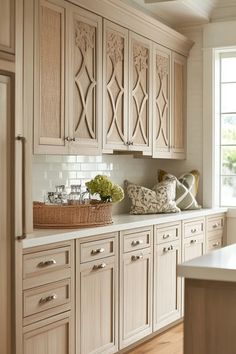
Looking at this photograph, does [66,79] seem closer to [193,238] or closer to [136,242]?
[136,242]

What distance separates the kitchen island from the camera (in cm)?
257

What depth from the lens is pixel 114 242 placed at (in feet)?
14.4

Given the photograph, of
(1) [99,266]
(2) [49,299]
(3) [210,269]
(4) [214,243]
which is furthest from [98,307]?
(4) [214,243]

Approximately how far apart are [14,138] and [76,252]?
903 mm

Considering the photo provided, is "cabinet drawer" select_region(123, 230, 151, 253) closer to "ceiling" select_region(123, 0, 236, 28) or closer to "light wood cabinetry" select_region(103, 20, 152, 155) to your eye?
"light wood cabinetry" select_region(103, 20, 152, 155)

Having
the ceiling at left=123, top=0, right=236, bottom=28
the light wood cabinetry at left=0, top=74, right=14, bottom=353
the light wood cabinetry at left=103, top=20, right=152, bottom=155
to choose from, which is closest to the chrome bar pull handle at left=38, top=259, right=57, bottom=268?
the light wood cabinetry at left=0, top=74, right=14, bottom=353

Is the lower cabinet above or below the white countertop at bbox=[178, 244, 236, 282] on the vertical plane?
below

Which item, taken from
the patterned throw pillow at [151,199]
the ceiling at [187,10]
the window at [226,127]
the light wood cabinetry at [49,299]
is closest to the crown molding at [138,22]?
the ceiling at [187,10]

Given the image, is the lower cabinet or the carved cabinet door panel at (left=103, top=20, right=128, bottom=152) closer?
the lower cabinet

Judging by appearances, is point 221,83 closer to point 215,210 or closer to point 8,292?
point 215,210

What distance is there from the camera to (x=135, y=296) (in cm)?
473

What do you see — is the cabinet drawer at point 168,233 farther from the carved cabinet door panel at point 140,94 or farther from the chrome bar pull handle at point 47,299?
the chrome bar pull handle at point 47,299

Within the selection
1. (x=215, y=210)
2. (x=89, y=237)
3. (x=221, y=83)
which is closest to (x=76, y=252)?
(x=89, y=237)

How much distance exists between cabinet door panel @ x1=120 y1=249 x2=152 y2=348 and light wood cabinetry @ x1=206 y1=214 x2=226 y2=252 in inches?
47.3
